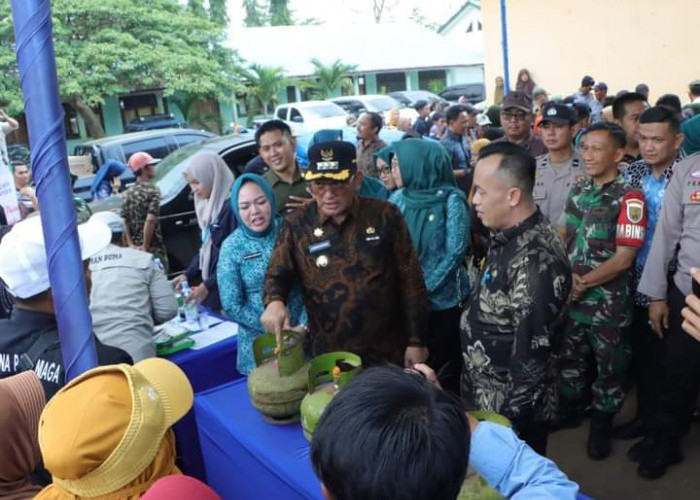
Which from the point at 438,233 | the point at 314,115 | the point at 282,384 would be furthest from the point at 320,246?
the point at 314,115

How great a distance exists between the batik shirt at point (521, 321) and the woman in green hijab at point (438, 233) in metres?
0.84

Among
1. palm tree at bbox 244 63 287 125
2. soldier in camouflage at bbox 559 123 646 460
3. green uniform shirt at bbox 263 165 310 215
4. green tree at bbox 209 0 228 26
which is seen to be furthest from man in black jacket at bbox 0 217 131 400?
green tree at bbox 209 0 228 26

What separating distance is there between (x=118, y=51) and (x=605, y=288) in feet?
56.2

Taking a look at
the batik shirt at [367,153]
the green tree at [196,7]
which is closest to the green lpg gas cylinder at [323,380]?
the batik shirt at [367,153]

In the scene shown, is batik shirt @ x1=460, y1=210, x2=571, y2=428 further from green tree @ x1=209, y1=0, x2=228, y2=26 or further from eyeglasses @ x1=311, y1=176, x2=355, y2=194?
green tree @ x1=209, y1=0, x2=228, y2=26

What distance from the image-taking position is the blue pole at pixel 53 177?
140 cm

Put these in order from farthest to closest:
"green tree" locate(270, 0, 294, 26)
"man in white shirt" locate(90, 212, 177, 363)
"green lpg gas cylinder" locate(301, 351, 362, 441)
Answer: "green tree" locate(270, 0, 294, 26)
"man in white shirt" locate(90, 212, 177, 363)
"green lpg gas cylinder" locate(301, 351, 362, 441)

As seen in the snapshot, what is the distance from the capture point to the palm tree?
2253 centimetres

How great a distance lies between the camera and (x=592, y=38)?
13.2 metres

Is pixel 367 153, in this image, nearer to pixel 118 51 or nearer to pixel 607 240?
pixel 607 240

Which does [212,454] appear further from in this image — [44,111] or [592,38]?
[592,38]

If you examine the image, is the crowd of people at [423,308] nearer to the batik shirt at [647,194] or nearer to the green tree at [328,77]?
the batik shirt at [647,194]

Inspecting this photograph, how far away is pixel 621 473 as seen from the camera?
2822 millimetres

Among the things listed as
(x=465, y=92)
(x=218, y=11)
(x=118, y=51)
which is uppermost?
(x=218, y=11)
